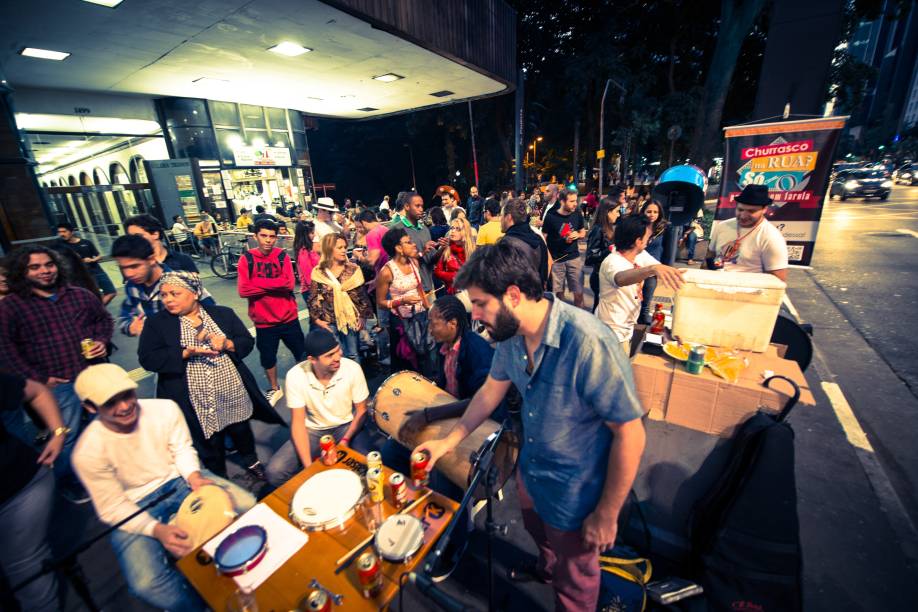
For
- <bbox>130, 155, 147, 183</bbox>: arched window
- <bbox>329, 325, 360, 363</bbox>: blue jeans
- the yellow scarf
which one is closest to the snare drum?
the yellow scarf

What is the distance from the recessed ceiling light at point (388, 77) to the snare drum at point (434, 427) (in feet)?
37.5

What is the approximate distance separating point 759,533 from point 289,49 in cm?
1155

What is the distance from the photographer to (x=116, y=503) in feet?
7.32

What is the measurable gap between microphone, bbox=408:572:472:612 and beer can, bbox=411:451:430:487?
80cm

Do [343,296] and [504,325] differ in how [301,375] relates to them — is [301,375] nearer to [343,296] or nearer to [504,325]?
[343,296]

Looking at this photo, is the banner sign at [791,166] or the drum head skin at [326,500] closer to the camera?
the drum head skin at [326,500]

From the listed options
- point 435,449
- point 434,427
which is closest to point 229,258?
point 434,427

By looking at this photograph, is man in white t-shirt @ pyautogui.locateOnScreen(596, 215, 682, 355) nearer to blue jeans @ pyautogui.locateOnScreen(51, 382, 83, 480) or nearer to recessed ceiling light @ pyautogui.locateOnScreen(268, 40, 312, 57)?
blue jeans @ pyautogui.locateOnScreen(51, 382, 83, 480)

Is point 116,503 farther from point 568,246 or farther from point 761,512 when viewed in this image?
point 568,246

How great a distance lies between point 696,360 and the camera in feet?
8.25

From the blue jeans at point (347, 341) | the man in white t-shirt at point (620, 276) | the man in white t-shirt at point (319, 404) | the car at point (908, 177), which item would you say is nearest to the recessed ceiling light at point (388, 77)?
the blue jeans at point (347, 341)

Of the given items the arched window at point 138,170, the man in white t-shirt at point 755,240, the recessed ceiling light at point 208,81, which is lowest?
the man in white t-shirt at point 755,240

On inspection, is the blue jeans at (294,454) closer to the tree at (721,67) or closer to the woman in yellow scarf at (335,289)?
the woman in yellow scarf at (335,289)

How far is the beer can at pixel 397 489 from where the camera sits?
2.11 m
